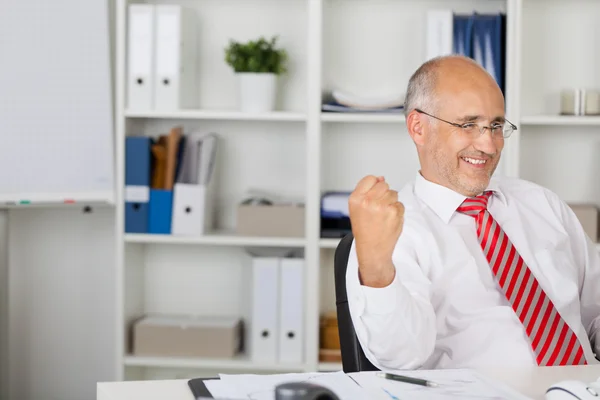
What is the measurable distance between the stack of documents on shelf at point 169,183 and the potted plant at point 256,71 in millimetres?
205

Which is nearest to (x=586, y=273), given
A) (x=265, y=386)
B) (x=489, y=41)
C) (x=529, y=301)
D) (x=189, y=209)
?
(x=529, y=301)

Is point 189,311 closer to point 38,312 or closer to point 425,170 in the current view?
point 38,312

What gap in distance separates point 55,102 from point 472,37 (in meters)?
1.53

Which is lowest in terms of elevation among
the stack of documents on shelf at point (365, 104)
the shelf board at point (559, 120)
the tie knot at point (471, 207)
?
the tie knot at point (471, 207)

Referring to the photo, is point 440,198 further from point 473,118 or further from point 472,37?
point 472,37

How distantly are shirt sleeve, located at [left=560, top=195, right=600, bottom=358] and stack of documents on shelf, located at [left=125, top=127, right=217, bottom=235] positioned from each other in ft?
4.75

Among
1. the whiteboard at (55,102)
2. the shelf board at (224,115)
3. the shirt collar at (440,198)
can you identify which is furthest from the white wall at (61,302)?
the shirt collar at (440,198)

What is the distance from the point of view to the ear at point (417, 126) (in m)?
1.88

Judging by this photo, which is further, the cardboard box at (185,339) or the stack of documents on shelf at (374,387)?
the cardboard box at (185,339)

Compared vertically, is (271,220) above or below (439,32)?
below

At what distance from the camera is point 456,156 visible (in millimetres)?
1839

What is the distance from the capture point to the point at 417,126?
1897mm

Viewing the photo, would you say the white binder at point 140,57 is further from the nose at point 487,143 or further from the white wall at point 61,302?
the nose at point 487,143

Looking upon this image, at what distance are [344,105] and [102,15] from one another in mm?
941
